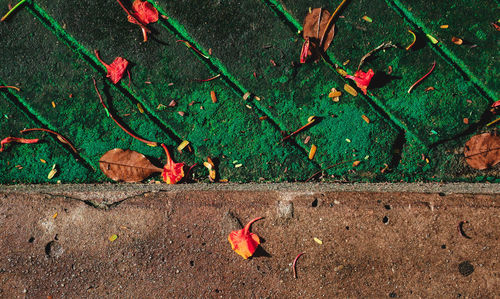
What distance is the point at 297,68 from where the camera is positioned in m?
2.14

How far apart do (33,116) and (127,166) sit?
72 cm

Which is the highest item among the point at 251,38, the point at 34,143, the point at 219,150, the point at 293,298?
the point at 34,143

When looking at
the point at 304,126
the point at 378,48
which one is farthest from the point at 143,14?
the point at 378,48

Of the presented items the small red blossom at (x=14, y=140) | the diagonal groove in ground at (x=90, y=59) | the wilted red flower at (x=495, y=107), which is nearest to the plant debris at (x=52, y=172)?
the small red blossom at (x=14, y=140)

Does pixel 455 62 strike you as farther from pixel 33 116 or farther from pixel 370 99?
pixel 33 116

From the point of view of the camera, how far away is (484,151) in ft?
6.84

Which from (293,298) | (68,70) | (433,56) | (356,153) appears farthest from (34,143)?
(433,56)

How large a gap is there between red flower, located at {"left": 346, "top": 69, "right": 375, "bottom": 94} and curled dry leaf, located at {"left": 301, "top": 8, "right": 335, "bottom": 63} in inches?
10.0

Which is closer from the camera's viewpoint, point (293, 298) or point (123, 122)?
point (293, 298)

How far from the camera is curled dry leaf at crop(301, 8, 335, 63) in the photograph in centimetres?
212

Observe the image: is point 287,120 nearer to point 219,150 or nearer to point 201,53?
point 219,150

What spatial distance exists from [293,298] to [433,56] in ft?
5.48

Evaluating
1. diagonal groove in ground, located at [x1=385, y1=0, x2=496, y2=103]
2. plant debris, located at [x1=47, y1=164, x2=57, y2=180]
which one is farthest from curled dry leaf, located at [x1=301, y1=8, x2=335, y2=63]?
plant debris, located at [x1=47, y1=164, x2=57, y2=180]

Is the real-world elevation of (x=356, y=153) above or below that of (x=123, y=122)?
below
